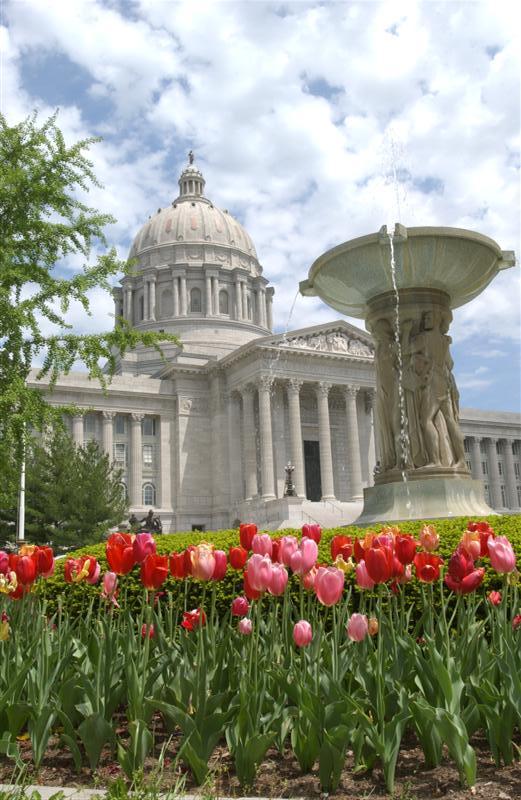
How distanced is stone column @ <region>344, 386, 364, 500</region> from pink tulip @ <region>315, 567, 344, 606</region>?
5311 cm

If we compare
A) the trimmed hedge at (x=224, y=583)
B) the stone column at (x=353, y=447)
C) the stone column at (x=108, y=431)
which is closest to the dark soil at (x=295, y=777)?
the trimmed hedge at (x=224, y=583)

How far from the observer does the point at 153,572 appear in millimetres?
5051

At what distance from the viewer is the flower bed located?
4250mm

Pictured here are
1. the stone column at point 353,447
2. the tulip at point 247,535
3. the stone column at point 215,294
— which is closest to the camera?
the tulip at point 247,535

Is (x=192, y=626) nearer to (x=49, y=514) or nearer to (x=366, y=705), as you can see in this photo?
(x=366, y=705)

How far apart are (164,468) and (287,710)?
183ft

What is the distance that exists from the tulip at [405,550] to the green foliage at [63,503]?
1319 inches

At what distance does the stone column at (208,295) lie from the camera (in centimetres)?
7659

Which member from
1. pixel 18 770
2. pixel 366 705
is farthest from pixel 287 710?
pixel 18 770

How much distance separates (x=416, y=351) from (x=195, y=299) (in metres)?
66.4

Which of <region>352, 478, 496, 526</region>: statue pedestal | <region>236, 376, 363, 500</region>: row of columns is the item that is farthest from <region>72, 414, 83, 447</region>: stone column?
<region>352, 478, 496, 526</region>: statue pedestal

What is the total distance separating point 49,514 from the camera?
38094mm

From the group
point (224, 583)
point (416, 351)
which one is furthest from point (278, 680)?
point (416, 351)

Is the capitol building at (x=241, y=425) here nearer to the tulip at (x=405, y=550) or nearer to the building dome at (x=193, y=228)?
the building dome at (x=193, y=228)
